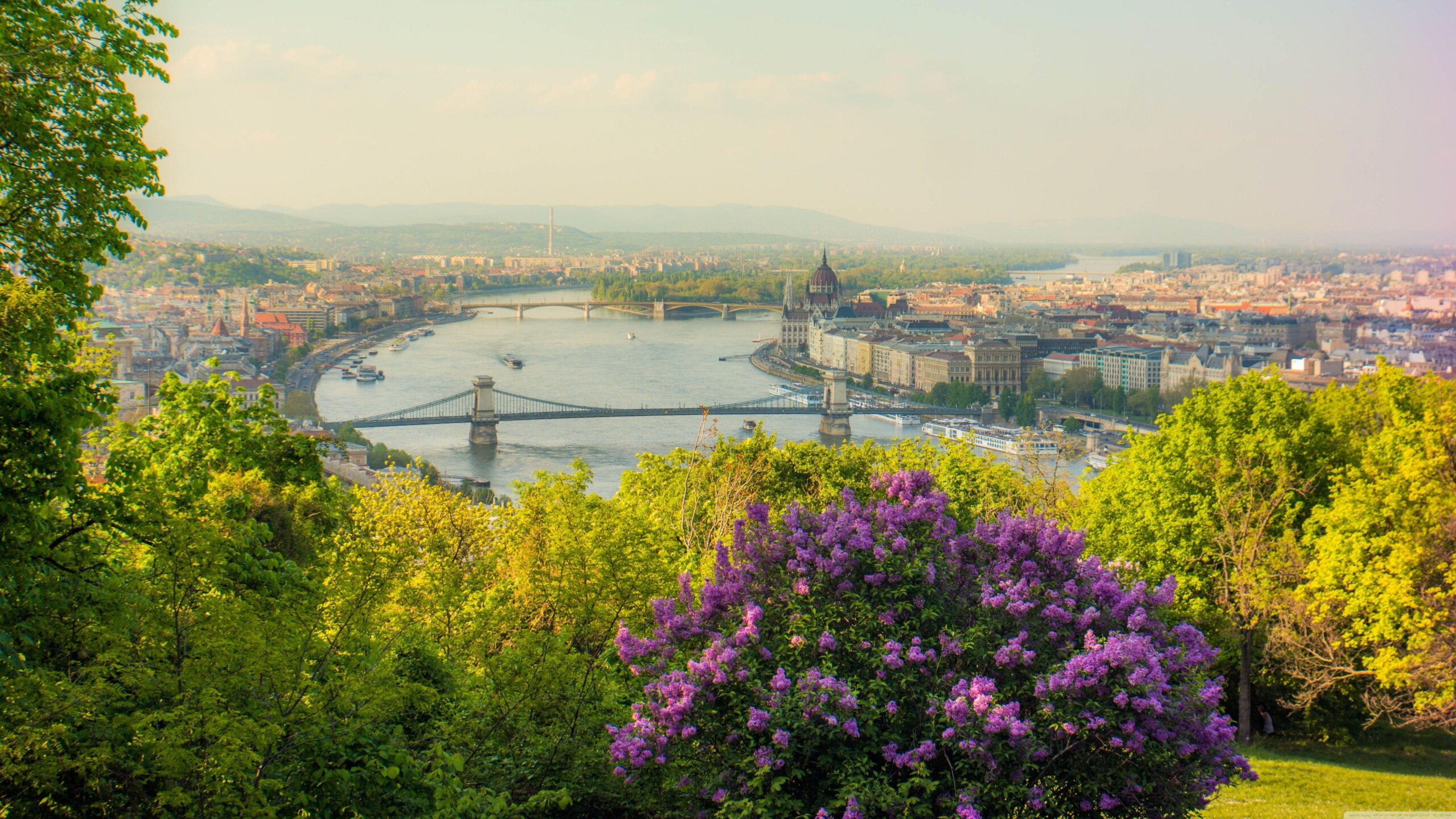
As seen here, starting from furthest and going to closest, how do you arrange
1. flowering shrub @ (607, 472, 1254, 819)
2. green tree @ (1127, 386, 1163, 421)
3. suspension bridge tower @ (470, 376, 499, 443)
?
green tree @ (1127, 386, 1163, 421) → suspension bridge tower @ (470, 376, 499, 443) → flowering shrub @ (607, 472, 1254, 819)

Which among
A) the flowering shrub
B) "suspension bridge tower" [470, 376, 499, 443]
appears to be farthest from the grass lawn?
"suspension bridge tower" [470, 376, 499, 443]

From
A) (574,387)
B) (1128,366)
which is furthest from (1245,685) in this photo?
(1128,366)

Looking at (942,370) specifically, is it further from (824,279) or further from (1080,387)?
(824,279)

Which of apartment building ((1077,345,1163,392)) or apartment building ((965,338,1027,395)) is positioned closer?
apartment building ((1077,345,1163,392))

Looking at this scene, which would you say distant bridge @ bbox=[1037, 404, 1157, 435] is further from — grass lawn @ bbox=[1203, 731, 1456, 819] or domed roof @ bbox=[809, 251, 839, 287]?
domed roof @ bbox=[809, 251, 839, 287]

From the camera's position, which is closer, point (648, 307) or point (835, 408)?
point (835, 408)
